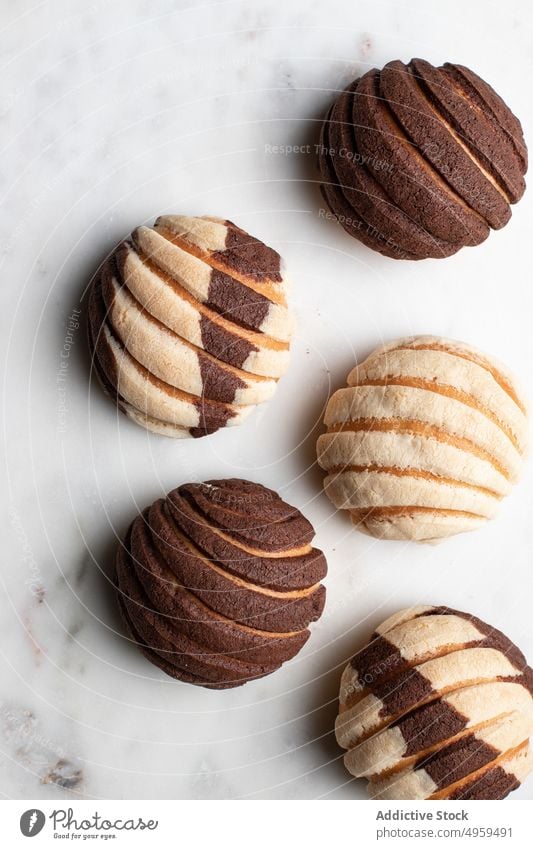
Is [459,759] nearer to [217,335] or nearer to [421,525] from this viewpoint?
[421,525]

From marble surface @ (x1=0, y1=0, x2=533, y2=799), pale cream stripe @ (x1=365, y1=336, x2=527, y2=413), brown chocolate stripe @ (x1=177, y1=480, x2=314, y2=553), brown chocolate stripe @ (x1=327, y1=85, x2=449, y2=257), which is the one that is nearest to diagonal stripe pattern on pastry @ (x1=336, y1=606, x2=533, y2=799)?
marble surface @ (x1=0, y1=0, x2=533, y2=799)

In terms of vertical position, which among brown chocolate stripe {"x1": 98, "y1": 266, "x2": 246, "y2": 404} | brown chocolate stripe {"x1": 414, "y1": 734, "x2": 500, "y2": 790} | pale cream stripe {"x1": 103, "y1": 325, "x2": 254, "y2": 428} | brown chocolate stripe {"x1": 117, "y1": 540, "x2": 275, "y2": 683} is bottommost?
brown chocolate stripe {"x1": 414, "y1": 734, "x2": 500, "y2": 790}

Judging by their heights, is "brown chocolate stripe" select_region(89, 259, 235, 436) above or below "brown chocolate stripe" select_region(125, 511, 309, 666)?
above

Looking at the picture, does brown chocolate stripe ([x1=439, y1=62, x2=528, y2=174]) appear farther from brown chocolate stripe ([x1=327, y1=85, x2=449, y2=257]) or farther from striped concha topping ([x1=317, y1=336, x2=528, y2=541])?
striped concha topping ([x1=317, y1=336, x2=528, y2=541])

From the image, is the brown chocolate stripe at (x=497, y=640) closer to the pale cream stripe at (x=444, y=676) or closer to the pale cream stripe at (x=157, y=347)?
the pale cream stripe at (x=444, y=676)

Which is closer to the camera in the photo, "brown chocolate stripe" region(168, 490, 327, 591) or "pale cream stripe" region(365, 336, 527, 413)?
"brown chocolate stripe" region(168, 490, 327, 591)

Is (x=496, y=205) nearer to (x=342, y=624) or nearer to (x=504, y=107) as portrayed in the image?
(x=504, y=107)

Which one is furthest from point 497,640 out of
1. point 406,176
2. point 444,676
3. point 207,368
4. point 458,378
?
point 406,176
